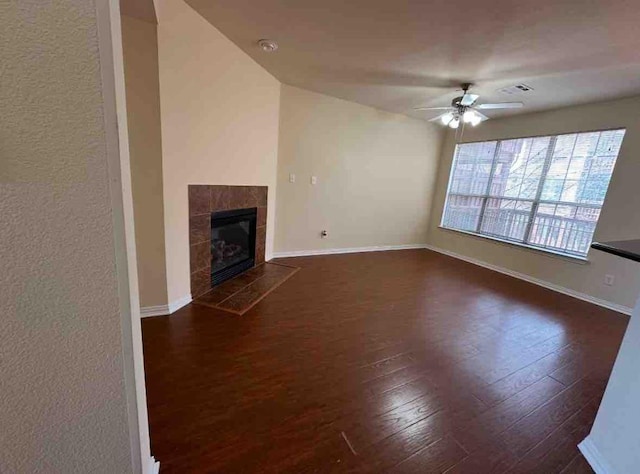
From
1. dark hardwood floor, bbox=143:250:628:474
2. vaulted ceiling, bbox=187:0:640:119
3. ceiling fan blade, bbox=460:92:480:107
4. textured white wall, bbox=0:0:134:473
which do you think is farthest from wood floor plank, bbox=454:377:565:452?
ceiling fan blade, bbox=460:92:480:107

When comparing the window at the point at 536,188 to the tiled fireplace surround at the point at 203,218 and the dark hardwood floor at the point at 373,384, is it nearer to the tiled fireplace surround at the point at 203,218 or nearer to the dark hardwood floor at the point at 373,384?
the dark hardwood floor at the point at 373,384

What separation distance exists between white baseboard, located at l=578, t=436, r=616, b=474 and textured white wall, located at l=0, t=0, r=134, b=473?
79.3 inches

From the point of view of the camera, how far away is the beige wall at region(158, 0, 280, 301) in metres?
2.05

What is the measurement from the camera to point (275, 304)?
270 cm

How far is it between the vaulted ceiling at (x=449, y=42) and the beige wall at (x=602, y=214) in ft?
0.98

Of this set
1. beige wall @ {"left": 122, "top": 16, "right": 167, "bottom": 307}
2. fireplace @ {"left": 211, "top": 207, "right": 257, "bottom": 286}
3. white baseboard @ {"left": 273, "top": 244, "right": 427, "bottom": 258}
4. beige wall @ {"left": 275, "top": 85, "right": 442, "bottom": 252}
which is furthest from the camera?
white baseboard @ {"left": 273, "top": 244, "right": 427, "bottom": 258}

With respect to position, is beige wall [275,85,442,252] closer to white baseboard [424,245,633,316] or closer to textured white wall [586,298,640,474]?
white baseboard [424,245,633,316]

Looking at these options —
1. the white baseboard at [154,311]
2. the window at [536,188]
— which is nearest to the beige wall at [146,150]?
the white baseboard at [154,311]

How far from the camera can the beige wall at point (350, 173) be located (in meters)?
4.01

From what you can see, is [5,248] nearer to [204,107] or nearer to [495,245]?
[204,107]

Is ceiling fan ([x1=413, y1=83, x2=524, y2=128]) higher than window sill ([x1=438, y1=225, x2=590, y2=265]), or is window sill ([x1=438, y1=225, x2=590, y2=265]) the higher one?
ceiling fan ([x1=413, y1=83, x2=524, y2=128])

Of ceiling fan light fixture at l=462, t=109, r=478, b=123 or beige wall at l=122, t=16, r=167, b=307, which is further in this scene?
ceiling fan light fixture at l=462, t=109, r=478, b=123

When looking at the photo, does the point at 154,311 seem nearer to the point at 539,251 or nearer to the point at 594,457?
the point at 594,457

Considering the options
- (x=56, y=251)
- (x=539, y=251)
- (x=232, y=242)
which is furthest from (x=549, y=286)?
(x=56, y=251)
